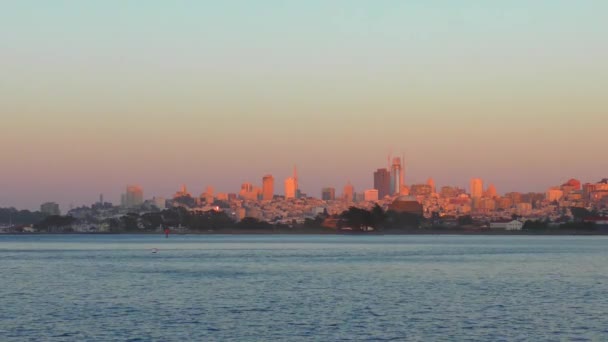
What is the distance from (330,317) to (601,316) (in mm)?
14874

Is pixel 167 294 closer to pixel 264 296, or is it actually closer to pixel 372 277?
pixel 264 296

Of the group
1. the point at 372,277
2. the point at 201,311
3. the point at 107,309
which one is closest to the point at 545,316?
the point at 201,311

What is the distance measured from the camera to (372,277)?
8669cm

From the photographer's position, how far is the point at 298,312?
56.5 meters

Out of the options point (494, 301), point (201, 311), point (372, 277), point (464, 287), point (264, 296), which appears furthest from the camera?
point (372, 277)

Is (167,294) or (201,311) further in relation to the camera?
(167,294)

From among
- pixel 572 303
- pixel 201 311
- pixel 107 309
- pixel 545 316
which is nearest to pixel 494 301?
pixel 572 303

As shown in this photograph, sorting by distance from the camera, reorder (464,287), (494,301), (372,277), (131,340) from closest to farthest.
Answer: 1. (131,340)
2. (494,301)
3. (464,287)
4. (372,277)

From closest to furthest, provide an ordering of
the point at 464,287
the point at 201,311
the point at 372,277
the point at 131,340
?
the point at 131,340
the point at 201,311
the point at 464,287
the point at 372,277

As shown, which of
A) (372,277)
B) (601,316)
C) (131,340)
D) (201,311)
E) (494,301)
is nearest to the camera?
(131,340)

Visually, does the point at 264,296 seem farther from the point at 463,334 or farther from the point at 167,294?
the point at 463,334

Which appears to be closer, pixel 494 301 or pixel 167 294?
pixel 494 301

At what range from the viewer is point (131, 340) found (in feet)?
149

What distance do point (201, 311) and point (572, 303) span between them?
75.7ft
